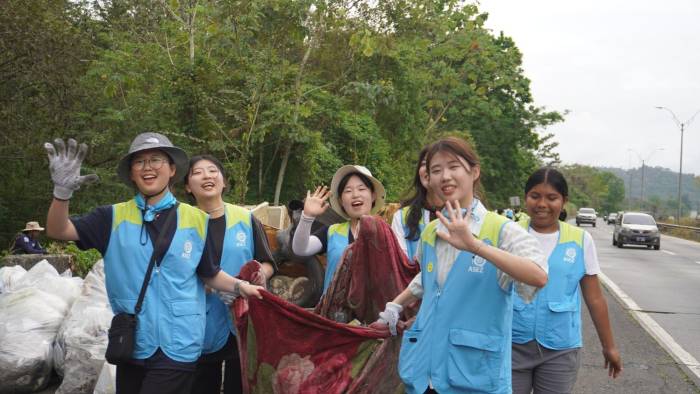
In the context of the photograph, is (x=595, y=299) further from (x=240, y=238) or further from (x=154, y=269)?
(x=154, y=269)

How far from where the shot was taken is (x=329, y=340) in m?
3.37

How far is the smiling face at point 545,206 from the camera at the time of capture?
391cm

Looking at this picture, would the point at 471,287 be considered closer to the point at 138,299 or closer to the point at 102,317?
the point at 138,299

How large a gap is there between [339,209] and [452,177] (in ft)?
6.40

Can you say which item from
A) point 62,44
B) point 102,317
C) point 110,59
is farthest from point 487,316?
point 110,59

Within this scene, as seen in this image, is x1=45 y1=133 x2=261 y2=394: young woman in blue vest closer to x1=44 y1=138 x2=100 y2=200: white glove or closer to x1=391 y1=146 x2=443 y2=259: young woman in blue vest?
x1=44 y1=138 x2=100 y2=200: white glove

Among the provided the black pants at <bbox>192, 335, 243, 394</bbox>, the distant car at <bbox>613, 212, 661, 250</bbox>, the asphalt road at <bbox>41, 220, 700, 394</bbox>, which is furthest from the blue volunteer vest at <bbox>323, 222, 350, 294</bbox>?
the distant car at <bbox>613, 212, 661, 250</bbox>

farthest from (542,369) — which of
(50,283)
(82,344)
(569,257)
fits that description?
(50,283)

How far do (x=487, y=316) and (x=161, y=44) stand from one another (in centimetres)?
1260

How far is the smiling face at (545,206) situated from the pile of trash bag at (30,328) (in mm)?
3873

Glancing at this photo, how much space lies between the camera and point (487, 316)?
272cm

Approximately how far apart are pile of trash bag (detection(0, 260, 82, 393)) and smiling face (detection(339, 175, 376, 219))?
280 centimetres

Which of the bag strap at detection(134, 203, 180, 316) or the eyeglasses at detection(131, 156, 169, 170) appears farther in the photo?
the eyeglasses at detection(131, 156, 169, 170)

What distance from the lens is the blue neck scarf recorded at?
3.36 m
